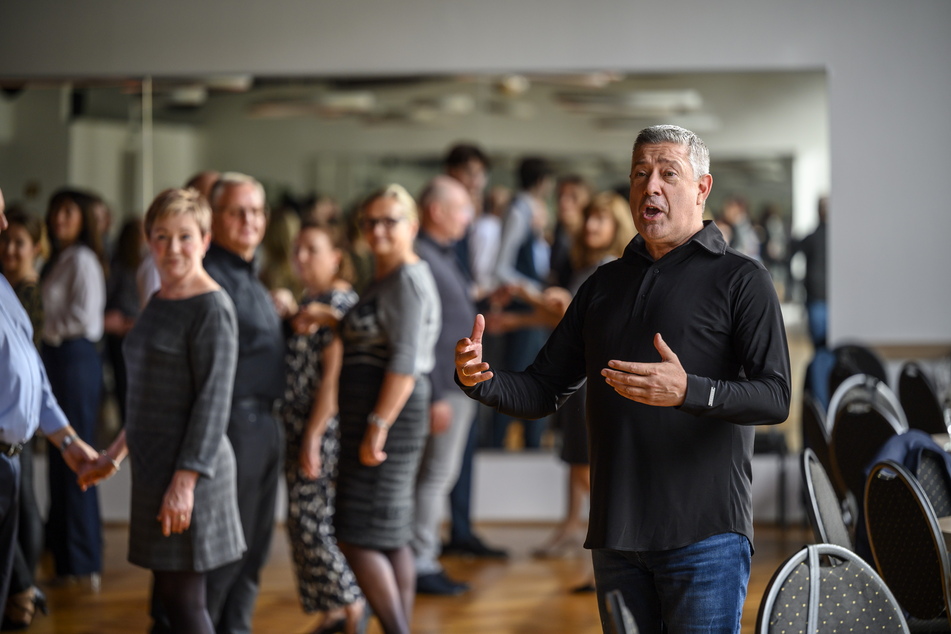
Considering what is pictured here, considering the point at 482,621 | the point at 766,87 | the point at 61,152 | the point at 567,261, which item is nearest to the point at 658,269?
the point at 482,621

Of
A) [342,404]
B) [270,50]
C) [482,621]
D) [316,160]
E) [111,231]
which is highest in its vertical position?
[270,50]

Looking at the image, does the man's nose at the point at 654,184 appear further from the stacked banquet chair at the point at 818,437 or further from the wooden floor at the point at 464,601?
the wooden floor at the point at 464,601

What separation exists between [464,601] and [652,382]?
3.11m

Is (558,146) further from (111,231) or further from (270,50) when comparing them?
(111,231)

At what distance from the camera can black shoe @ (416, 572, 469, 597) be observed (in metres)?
4.83

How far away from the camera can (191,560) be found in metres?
2.94

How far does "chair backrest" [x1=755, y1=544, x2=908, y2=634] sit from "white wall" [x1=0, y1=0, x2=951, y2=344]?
4.50 metres

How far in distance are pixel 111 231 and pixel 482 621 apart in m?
3.44

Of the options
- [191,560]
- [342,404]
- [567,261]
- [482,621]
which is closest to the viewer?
[191,560]

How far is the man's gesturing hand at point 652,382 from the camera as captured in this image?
1.86m

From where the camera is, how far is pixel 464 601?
15.5 ft

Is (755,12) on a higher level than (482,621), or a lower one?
higher

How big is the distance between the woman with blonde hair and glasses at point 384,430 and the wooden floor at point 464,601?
0.78m

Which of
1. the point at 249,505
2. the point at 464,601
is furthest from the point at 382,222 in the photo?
the point at 464,601
